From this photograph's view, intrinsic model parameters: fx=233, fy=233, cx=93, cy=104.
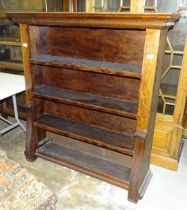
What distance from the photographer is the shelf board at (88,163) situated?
213 cm

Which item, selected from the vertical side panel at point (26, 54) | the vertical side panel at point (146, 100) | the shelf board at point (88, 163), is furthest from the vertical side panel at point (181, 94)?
the vertical side panel at point (26, 54)

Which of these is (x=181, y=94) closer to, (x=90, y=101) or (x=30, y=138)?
(x=90, y=101)

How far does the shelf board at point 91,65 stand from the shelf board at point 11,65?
0.85 metres

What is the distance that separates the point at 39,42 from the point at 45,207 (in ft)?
5.39

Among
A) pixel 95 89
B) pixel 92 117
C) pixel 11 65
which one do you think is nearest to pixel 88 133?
pixel 92 117

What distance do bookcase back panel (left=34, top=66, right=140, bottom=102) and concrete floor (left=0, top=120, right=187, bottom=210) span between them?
2.74ft

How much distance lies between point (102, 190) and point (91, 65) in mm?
1126

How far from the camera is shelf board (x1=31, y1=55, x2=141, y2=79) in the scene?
179cm

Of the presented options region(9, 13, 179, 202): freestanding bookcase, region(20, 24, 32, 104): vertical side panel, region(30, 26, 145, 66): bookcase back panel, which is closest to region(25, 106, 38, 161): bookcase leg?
region(9, 13, 179, 202): freestanding bookcase

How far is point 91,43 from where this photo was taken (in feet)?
6.92

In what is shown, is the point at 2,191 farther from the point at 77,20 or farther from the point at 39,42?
the point at 39,42

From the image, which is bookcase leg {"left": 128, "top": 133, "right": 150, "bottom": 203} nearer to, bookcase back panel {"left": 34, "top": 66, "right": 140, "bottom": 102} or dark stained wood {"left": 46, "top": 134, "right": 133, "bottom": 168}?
dark stained wood {"left": 46, "top": 134, "right": 133, "bottom": 168}

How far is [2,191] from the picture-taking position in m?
1.03

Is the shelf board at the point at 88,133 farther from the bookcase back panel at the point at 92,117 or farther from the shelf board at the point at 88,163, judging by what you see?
the shelf board at the point at 88,163
